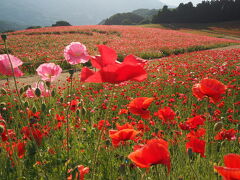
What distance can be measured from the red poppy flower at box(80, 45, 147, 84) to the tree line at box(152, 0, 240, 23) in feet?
180

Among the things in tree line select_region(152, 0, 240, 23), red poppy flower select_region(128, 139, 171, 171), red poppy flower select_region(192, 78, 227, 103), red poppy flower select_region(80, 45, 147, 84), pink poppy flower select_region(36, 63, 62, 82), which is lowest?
red poppy flower select_region(128, 139, 171, 171)

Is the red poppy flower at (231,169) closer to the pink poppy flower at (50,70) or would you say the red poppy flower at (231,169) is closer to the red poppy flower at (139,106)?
the red poppy flower at (139,106)

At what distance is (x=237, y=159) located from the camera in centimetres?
60

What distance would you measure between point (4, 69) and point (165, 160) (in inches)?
37.9

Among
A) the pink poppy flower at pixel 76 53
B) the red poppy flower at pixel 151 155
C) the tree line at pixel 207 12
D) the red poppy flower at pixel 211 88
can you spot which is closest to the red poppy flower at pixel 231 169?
the red poppy flower at pixel 151 155

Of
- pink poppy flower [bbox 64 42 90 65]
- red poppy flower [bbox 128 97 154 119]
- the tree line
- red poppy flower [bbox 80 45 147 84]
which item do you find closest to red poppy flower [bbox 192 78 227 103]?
red poppy flower [bbox 128 97 154 119]

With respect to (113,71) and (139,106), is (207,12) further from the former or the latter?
(113,71)

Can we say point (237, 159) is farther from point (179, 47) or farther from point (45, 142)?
point (179, 47)

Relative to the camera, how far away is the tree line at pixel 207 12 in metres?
49.4

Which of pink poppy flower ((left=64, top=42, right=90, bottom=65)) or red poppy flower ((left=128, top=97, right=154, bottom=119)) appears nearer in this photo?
red poppy flower ((left=128, top=97, right=154, bottom=119))

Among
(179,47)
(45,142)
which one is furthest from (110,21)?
(45,142)

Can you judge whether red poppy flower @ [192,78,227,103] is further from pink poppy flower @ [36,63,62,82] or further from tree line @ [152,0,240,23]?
tree line @ [152,0,240,23]

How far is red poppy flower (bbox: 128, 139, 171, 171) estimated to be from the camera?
0.65 m

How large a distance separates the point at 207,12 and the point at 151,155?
5656 centimetres
